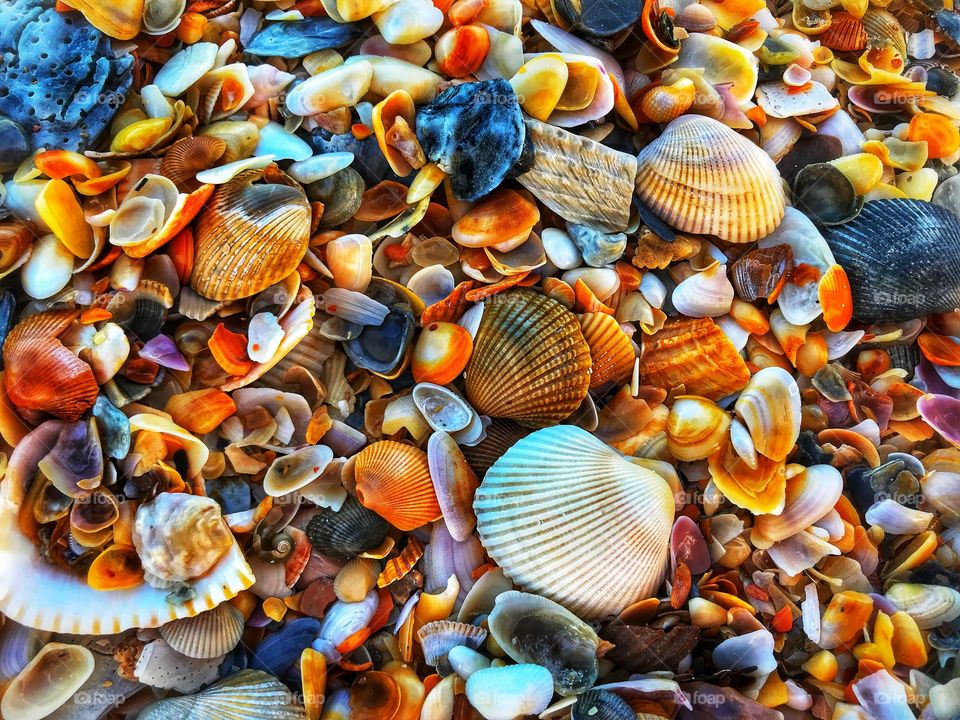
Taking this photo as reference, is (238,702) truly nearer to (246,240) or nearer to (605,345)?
(246,240)

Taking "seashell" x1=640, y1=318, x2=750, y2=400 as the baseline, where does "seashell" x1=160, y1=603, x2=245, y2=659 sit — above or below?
below

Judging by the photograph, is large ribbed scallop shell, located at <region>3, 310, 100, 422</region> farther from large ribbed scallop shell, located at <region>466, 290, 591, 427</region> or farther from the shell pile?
large ribbed scallop shell, located at <region>466, 290, 591, 427</region>

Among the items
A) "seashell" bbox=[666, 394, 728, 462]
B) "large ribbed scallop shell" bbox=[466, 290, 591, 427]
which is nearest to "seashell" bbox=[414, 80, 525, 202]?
"large ribbed scallop shell" bbox=[466, 290, 591, 427]

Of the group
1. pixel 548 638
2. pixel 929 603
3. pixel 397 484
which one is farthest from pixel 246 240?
pixel 929 603

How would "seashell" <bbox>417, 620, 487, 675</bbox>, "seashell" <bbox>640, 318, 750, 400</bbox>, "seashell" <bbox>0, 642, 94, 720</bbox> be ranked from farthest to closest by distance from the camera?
"seashell" <bbox>640, 318, 750, 400</bbox> < "seashell" <bbox>417, 620, 487, 675</bbox> < "seashell" <bbox>0, 642, 94, 720</bbox>

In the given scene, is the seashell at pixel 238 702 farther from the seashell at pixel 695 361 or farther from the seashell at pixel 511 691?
the seashell at pixel 695 361
